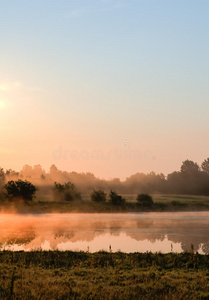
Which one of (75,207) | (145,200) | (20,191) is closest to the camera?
(20,191)

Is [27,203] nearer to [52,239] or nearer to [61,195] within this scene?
[61,195]

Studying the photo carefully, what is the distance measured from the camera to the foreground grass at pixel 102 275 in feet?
50.2

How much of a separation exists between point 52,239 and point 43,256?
38.8ft

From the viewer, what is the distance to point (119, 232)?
40.9m

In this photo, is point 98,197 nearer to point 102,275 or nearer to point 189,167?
point 102,275

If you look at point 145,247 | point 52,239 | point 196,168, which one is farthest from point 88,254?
point 196,168

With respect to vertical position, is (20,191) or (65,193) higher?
(20,191)

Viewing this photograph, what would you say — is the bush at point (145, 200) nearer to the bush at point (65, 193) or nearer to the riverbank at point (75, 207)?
the riverbank at point (75, 207)

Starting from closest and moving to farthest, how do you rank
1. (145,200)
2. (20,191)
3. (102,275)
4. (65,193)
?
1. (102,275)
2. (20,191)
3. (145,200)
4. (65,193)

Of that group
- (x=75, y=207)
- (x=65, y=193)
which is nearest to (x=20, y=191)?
(x=75, y=207)

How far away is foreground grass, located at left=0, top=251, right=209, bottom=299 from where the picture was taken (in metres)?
15.3

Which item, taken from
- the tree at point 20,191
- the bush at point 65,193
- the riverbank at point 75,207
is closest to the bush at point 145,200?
the riverbank at point 75,207

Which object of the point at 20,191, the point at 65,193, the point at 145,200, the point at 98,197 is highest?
the point at 20,191

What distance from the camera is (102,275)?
18.6 metres
